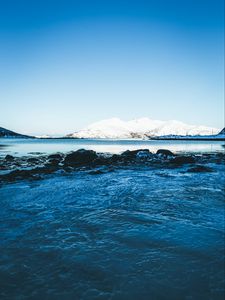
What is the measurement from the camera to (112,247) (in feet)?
20.2

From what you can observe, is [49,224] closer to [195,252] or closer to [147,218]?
[147,218]

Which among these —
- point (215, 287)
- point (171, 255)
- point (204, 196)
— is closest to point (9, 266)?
point (171, 255)

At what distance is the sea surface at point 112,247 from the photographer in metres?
4.48

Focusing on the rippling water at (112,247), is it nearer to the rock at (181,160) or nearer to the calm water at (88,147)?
the rock at (181,160)

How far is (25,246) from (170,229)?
13.8 ft

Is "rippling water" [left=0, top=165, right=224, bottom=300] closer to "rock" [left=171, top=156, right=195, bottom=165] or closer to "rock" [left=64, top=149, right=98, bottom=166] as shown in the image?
"rock" [left=64, top=149, right=98, bottom=166]

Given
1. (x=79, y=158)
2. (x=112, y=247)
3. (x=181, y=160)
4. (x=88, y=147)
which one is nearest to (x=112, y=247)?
(x=112, y=247)

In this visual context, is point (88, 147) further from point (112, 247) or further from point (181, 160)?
point (112, 247)

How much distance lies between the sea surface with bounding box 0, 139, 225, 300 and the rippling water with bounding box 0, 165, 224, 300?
0.06 ft

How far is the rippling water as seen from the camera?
14.7 ft

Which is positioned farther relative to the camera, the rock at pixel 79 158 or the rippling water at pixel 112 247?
the rock at pixel 79 158

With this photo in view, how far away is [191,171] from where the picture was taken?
67.1ft

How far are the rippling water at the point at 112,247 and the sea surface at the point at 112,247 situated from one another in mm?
18

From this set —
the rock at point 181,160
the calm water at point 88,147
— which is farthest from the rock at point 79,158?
the calm water at point 88,147
